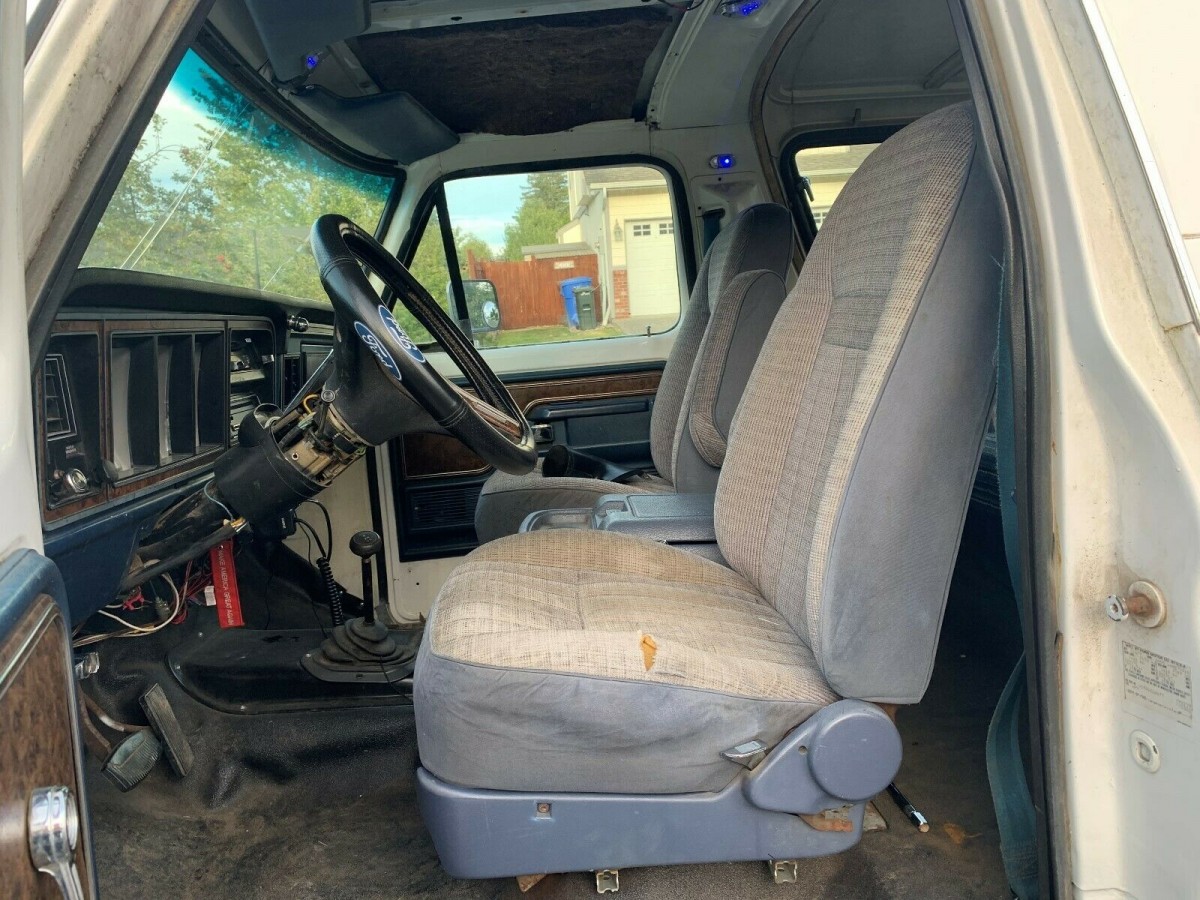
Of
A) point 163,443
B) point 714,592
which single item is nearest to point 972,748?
point 714,592

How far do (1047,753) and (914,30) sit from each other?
2051mm

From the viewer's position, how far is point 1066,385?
894 mm

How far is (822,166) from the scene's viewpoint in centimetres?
289

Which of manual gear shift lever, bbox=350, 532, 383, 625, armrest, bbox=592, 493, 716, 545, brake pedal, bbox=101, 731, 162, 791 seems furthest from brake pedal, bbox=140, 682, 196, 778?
armrest, bbox=592, 493, 716, 545

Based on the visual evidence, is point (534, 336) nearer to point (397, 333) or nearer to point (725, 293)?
point (725, 293)

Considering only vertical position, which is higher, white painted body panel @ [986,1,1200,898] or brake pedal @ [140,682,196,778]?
white painted body panel @ [986,1,1200,898]

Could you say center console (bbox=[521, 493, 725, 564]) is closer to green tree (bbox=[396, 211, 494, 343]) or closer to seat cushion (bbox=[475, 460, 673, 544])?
seat cushion (bbox=[475, 460, 673, 544])

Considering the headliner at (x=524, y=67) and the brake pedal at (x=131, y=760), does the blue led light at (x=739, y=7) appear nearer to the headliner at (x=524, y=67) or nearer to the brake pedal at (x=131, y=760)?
the headliner at (x=524, y=67)

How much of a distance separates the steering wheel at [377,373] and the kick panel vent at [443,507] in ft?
3.47

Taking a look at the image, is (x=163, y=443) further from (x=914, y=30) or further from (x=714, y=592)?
(x=914, y=30)

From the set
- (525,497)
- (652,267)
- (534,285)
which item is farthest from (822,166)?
(525,497)

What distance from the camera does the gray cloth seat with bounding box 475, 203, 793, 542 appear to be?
2203mm

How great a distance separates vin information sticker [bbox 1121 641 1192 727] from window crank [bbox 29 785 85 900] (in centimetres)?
89

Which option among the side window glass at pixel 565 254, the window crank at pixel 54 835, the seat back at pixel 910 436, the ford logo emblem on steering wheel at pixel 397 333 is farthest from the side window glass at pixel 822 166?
the window crank at pixel 54 835
